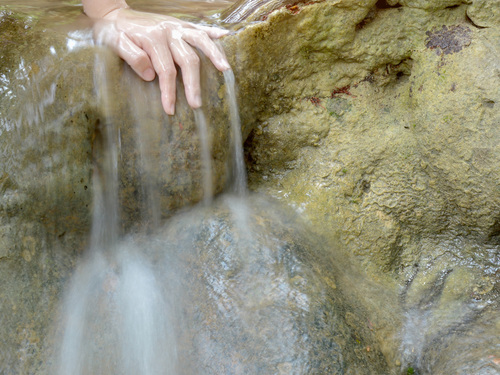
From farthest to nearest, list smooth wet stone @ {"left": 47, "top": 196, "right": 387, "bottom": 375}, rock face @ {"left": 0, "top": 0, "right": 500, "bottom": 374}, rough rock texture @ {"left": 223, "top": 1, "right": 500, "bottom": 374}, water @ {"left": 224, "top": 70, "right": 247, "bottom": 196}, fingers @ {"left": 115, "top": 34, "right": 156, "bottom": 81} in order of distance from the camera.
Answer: water @ {"left": 224, "top": 70, "right": 247, "bottom": 196}
rough rock texture @ {"left": 223, "top": 1, "right": 500, "bottom": 374}
fingers @ {"left": 115, "top": 34, "right": 156, "bottom": 81}
rock face @ {"left": 0, "top": 0, "right": 500, "bottom": 374}
smooth wet stone @ {"left": 47, "top": 196, "right": 387, "bottom": 375}

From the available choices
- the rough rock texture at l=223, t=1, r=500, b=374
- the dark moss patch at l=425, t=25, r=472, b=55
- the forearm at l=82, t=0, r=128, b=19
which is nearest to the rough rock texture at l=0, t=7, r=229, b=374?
the forearm at l=82, t=0, r=128, b=19

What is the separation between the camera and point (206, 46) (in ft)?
8.06

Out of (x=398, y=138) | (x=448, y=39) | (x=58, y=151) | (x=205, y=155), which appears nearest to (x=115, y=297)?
(x=58, y=151)

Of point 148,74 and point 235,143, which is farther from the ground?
point 148,74

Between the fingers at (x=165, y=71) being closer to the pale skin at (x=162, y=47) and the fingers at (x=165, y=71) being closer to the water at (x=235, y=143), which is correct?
the pale skin at (x=162, y=47)

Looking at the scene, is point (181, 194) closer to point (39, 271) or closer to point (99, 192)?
point (99, 192)

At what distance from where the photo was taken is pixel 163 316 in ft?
7.17

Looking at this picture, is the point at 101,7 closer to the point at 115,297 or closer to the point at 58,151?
the point at 58,151

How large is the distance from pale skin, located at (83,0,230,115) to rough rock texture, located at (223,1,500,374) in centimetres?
21

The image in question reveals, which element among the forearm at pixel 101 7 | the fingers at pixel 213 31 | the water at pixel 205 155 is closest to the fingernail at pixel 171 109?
the water at pixel 205 155

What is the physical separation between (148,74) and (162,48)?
16cm

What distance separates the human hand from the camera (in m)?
2.31

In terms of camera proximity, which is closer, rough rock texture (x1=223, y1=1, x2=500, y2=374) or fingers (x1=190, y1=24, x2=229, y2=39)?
rough rock texture (x1=223, y1=1, x2=500, y2=374)

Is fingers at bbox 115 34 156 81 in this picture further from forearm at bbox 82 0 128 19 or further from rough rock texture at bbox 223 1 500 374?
rough rock texture at bbox 223 1 500 374
